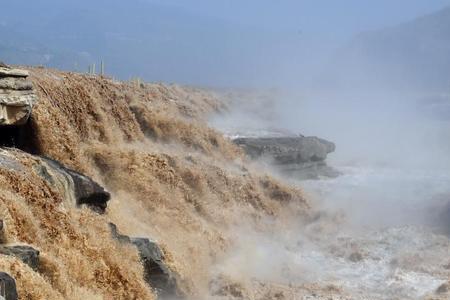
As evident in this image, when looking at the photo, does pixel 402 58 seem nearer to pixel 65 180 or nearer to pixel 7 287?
pixel 65 180

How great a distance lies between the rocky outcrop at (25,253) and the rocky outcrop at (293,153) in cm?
1659

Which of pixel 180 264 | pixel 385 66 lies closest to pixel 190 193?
pixel 180 264

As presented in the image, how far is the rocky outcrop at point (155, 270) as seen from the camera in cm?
1193

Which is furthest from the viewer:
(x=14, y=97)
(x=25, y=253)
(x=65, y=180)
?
(x=14, y=97)

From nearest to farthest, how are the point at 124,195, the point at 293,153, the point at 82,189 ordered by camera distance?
the point at 82,189
the point at 124,195
the point at 293,153

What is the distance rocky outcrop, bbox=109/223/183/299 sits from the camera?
11930 mm

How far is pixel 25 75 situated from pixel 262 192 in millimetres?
10116

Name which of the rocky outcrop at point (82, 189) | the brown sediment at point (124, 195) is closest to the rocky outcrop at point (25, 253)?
the brown sediment at point (124, 195)

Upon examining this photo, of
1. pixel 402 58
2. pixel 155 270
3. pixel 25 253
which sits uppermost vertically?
pixel 402 58

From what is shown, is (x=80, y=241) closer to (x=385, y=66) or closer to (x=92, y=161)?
(x=92, y=161)

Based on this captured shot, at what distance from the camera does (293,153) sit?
84.8 ft

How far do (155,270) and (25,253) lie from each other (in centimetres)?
372

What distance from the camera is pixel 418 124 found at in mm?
45062

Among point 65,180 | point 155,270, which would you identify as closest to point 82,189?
point 65,180
